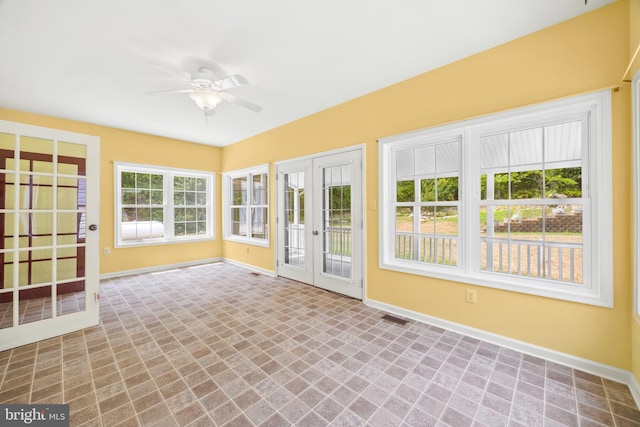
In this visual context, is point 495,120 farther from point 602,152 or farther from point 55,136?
point 55,136

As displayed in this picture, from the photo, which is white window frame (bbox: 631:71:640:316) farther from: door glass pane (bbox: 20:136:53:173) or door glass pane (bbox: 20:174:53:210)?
door glass pane (bbox: 20:174:53:210)

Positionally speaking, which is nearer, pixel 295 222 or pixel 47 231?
pixel 47 231

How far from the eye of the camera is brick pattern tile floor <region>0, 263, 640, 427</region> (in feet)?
5.23

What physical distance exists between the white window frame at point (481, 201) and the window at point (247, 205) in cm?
263

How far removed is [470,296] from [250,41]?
3.27 m

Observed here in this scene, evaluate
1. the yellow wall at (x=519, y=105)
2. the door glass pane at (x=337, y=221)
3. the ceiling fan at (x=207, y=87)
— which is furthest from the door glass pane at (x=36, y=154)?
the yellow wall at (x=519, y=105)

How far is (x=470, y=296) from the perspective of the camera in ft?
8.39

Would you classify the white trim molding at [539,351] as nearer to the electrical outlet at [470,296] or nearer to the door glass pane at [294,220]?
the electrical outlet at [470,296]

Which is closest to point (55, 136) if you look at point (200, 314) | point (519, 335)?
point (200, 314)

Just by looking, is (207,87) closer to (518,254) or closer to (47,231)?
(47,231)

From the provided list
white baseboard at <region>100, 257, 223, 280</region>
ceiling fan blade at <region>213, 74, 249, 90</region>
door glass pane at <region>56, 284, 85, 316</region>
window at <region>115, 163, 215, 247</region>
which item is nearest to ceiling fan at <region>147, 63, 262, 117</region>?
ceiling fan blade at <region>213, 74, 249, 90</region>

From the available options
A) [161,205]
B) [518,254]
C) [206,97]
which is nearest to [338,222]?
[518,254]

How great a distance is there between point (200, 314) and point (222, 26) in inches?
121

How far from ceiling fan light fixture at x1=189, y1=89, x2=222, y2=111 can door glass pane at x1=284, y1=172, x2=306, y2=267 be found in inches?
72.0
